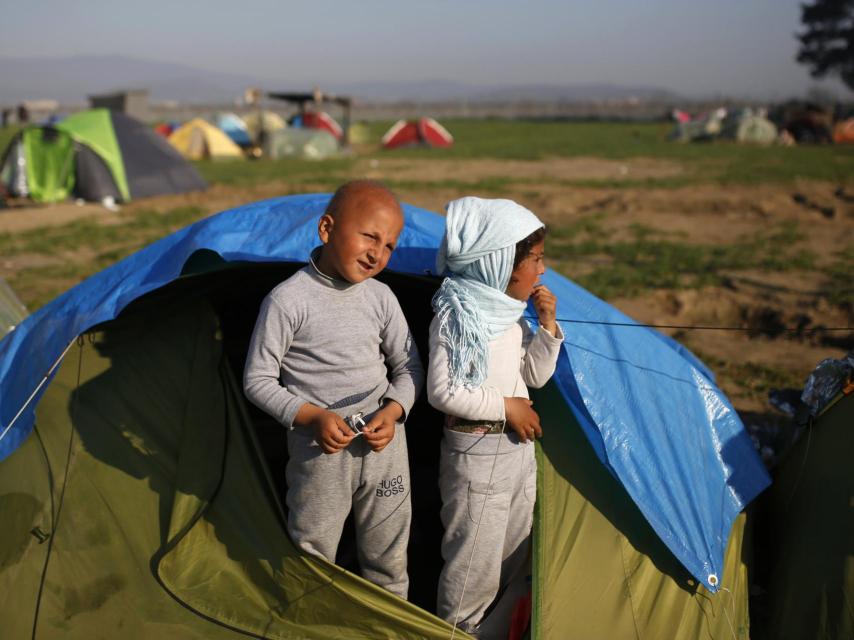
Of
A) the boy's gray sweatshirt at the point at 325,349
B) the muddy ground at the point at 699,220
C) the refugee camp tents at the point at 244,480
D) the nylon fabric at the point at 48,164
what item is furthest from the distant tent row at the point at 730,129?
the boy's gray sweatshirt at the point at 325,349

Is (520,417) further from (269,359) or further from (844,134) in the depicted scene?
(844,134)

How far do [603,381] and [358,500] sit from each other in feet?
3.15

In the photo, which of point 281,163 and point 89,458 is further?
point 281,163

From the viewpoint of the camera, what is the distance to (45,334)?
3150mm

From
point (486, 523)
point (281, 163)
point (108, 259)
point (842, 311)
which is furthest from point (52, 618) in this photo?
point (281, 163)

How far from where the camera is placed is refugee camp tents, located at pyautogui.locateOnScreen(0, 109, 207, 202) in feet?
43.4

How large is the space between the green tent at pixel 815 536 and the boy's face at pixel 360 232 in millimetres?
1702

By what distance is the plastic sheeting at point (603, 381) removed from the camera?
2.69 metres

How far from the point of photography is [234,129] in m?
27.2

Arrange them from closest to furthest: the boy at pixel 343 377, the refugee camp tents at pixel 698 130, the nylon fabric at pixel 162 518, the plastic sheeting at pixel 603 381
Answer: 1. the boy at pixel 343 377
2. the nylon fabric at pixel 162 518
3. the plastic sheeting at pixel 603 381
4. the refugee camp tents at pixel 698 130

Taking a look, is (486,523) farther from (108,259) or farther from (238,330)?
(108,259)

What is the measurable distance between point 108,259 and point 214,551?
7.20m

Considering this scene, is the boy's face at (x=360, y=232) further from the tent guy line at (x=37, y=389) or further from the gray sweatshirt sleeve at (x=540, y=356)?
the tent guy line at (x=37, y=389)

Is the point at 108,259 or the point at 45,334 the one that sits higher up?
the point at 45,334
